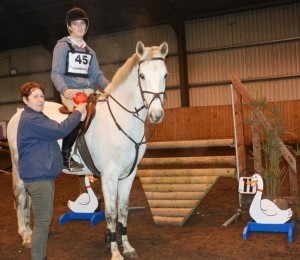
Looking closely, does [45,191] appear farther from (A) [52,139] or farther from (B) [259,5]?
(B) [259,5]

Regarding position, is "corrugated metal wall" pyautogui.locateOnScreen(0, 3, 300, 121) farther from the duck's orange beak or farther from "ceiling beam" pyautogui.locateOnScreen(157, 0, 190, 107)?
the duck's orange beak

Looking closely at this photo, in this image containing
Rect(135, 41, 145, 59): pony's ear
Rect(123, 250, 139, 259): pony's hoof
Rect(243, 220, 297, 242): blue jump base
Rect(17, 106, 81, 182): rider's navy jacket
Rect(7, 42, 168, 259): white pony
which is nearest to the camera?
Rect(17, 106, 81, 182): rider's navy jacket

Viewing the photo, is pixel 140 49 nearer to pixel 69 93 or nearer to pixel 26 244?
pixel 69 93

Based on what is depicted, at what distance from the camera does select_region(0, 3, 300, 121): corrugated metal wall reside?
14.2 metres

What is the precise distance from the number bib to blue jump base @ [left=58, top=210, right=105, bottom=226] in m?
2.15

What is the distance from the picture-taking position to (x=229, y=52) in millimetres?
15164

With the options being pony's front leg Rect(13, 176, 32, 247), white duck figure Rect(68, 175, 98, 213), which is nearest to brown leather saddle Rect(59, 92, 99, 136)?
pony's front leg Rect(13, 176, 32, 247)

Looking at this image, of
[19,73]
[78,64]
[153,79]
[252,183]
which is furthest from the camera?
[19,73]

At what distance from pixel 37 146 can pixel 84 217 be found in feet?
8.91

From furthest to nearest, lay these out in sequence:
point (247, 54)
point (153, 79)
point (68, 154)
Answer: point (247, 54), point (68, 154), point (153, 79)

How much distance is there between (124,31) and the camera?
16.9 m

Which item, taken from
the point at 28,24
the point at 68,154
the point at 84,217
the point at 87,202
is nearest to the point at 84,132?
the point at 68,154

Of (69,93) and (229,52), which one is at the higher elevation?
(229,52)

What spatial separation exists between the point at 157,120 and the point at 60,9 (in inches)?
541
